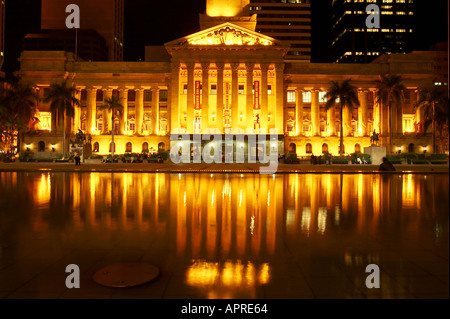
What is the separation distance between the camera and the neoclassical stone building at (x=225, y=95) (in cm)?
6850

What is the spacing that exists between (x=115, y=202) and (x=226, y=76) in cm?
6077

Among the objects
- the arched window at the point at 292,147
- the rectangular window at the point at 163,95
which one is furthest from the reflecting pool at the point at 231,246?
the rectangular window at the point at 163,95

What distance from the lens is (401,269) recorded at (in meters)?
5.96

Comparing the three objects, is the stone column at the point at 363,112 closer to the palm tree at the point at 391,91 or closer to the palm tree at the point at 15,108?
the palm tree at the point at 391,91

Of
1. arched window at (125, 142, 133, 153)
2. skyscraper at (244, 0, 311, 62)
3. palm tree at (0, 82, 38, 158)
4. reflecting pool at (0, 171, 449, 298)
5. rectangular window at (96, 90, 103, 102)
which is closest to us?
reflecting pool at (0, 171, 449, 298)

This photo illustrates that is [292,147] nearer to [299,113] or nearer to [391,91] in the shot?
[299,113]

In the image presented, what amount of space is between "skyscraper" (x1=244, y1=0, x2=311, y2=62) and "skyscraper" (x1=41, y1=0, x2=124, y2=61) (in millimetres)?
56084

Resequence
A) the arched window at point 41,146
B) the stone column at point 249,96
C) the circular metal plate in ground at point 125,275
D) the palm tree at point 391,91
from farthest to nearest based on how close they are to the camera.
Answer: the arched window at point 41,146 < the stone column at point 249,96 < the palm tree at point 391,91 < the circular metal plate in ground at point 125,275

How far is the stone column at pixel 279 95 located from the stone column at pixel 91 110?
34491 mm

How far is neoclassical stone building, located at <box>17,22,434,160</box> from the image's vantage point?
6850cm

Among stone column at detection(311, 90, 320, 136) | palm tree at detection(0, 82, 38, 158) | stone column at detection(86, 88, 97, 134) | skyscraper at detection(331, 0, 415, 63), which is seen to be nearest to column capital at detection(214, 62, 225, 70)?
stone column at detection(311, 90, 320, 136)

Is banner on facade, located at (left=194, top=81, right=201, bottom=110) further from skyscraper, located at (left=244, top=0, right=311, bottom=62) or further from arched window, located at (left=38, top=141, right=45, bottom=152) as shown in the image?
skyscraper, located at (left=244, top=0, right=311, bottom=62)

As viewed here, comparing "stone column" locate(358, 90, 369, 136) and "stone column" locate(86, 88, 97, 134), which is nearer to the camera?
"stone column" locate(86, 88, 97, 134)

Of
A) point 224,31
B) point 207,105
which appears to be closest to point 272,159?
point 207,105
